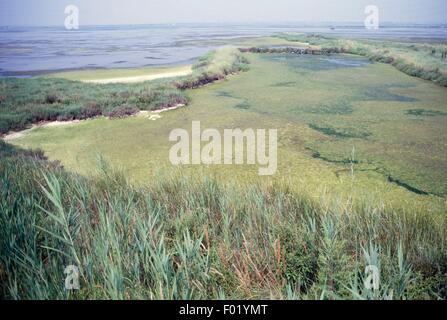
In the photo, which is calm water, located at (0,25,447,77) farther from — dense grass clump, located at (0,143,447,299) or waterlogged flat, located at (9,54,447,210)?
dense grass clump, located at (0,143,447,299)

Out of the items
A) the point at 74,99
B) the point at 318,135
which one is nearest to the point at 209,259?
the point at 318,135

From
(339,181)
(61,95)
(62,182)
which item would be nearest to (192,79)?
(61,95)

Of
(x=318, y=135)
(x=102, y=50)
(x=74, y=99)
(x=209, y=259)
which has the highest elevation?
(x=102, y=50)

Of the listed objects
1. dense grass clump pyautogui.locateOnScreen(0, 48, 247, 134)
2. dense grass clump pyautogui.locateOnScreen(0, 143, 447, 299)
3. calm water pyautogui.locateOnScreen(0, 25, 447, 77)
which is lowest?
dense grass clump pyautogui.locateOnScreen(0, 143, 447, 299)

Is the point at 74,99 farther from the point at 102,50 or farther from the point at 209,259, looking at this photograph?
the point at 102,50

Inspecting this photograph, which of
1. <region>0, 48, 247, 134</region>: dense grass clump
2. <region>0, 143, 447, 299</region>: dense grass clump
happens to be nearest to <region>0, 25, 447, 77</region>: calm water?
<region>0, 48, 247, 134</region>: dense grass clump

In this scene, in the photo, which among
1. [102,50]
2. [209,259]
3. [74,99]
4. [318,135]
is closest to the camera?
[209,259]
